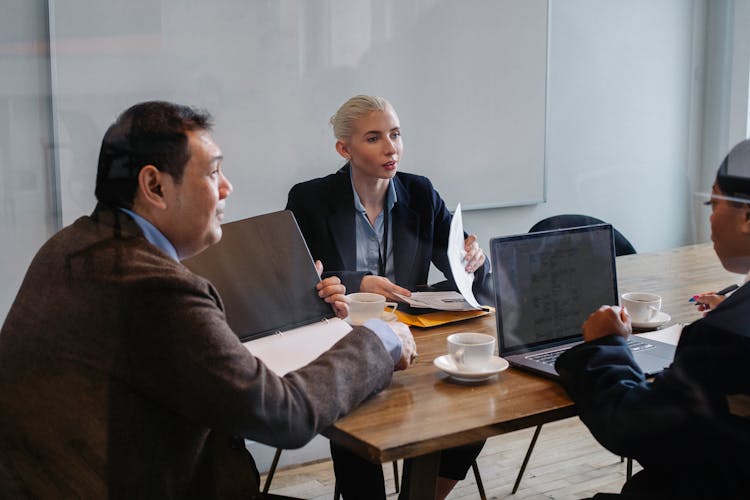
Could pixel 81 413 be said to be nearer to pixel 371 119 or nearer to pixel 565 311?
pixel 565 311

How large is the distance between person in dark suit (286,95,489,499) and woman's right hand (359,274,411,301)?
20 centimetres

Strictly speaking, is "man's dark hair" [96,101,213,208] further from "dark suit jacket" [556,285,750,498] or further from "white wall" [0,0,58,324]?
"white wall" [0,0,58,324]

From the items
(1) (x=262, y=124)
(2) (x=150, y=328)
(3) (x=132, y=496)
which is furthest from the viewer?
(1) (x=262, y=124)

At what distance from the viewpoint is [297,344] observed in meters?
1.74

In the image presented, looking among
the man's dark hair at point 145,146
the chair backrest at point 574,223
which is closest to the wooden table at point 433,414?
the man's dark hair at point 145,146

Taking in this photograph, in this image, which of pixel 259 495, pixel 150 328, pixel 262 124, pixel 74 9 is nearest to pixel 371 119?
pixel 262 124

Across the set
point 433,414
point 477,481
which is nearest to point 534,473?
point 477,481

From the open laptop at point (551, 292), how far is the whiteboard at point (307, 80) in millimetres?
1128

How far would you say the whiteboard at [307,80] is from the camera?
8.68 feet

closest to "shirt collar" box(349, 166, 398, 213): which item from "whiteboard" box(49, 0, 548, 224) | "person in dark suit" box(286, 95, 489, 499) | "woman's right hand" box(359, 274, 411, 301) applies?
"person in dark suit" box(286, 95, 489, 499)

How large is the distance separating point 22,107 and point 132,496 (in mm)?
1531

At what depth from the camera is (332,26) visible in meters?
3.05

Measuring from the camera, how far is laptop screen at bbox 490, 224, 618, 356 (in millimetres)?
1720

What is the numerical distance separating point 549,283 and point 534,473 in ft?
4.62
